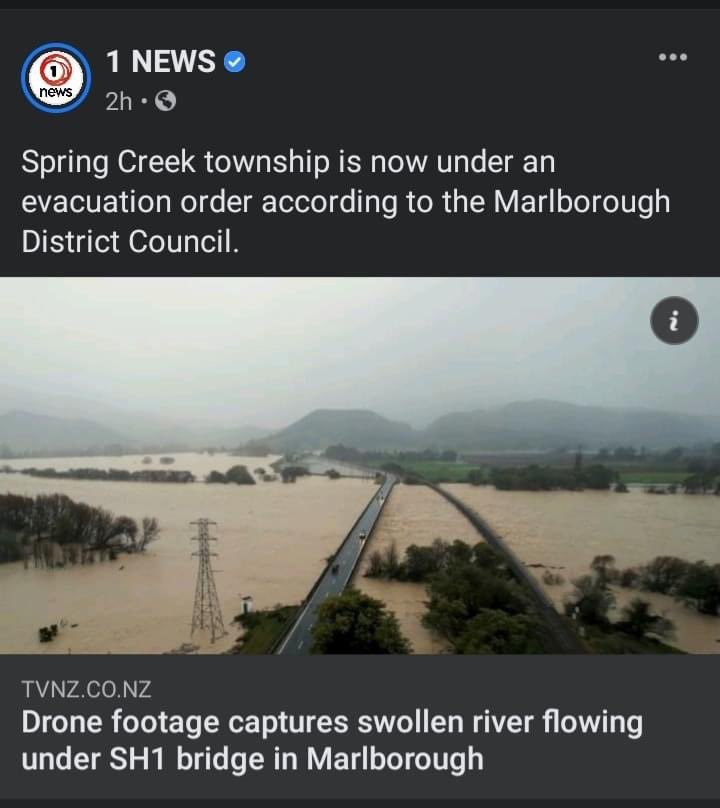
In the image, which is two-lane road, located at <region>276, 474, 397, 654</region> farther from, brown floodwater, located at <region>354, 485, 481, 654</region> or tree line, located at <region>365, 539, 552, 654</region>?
tree line, located at <region>365, 539, 552, 654</region>

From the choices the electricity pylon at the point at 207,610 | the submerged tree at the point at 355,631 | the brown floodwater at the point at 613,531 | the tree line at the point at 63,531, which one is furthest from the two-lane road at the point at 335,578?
the tree line at the point at 63,531

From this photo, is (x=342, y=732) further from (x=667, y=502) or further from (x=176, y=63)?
(x=667, y=502)

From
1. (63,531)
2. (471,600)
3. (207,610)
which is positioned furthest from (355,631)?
(63,531)

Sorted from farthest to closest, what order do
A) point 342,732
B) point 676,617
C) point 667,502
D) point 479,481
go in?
point 479,481 < point 667,502 < point 676,617 < point 342,732

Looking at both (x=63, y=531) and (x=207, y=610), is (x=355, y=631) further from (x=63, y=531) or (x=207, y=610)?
(x=63, y=531)

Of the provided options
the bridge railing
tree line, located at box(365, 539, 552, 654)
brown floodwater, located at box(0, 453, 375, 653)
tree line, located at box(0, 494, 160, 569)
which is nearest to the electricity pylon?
brown floodwater, located at box(0, 453, 375, 653)

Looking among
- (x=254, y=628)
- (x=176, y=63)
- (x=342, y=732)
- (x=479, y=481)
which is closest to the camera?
(x=342, y=732)

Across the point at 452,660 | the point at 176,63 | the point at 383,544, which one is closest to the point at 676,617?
the point at 383,544

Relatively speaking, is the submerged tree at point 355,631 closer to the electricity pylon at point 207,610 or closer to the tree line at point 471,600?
the tree line at point 471,600
